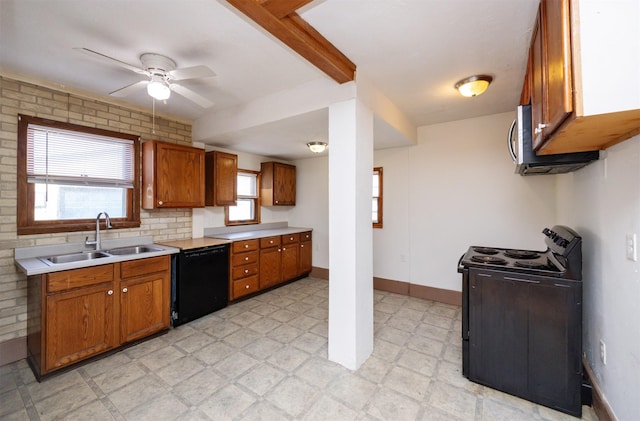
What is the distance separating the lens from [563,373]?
175cm

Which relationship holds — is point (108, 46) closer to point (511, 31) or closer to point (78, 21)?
point (78, 21)

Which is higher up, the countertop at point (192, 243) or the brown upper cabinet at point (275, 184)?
the brown upper cabinet at point (275, 184)

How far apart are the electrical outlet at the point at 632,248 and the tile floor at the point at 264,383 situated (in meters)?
1.15

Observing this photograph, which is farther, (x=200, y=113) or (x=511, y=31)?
(x=200, y=113)

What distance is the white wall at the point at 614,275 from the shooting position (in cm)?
133

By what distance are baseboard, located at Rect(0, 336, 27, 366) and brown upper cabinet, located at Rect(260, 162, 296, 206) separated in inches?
128

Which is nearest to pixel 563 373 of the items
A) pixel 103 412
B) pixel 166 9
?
pixel 103 412

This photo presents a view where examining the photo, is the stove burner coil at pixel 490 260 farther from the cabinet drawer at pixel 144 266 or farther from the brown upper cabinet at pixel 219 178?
the brown upper cabinet at pixel 219 178

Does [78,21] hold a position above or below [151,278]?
above

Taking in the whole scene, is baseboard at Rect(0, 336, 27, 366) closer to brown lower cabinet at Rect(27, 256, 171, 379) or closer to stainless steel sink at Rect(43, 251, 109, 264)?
brown lower cabinet at Rect(27, 256, 171, 379)

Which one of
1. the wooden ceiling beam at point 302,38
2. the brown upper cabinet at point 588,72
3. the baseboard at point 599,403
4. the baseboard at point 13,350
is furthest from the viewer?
the baseboard at point 13,350

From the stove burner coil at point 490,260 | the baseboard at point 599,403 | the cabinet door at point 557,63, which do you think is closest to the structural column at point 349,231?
the stove burner coil at point 490,260

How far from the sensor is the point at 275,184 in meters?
4.80

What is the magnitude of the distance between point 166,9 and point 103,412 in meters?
2.59
